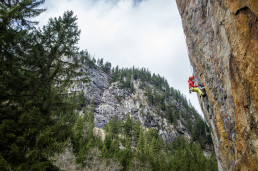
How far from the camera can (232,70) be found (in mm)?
6793

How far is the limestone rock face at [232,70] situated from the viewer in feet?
19.1

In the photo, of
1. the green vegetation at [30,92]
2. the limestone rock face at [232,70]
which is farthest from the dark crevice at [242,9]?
the green vegetation at [30,92]

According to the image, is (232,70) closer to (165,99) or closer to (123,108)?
(123,108)

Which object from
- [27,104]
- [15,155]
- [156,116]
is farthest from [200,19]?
[156,116]

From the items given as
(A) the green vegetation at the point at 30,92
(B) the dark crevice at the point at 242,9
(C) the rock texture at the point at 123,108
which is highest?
(C) the rock texture at the point at 123,108

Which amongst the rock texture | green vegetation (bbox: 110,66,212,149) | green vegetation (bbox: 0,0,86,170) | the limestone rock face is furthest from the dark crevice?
the rock texture

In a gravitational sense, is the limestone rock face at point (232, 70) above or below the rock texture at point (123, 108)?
below

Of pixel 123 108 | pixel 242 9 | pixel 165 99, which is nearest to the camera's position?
pixel 242 9

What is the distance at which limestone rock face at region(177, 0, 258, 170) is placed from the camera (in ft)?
19.1

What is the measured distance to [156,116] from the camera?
90.6m

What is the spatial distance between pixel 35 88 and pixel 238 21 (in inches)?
370

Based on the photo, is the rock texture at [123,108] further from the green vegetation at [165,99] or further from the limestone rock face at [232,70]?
the limestone rock face at [232,70]

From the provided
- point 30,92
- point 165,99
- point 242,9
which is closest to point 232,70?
point 242,9

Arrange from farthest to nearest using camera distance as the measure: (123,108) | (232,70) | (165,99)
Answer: (165,99)
(123,108)
(232,70)
